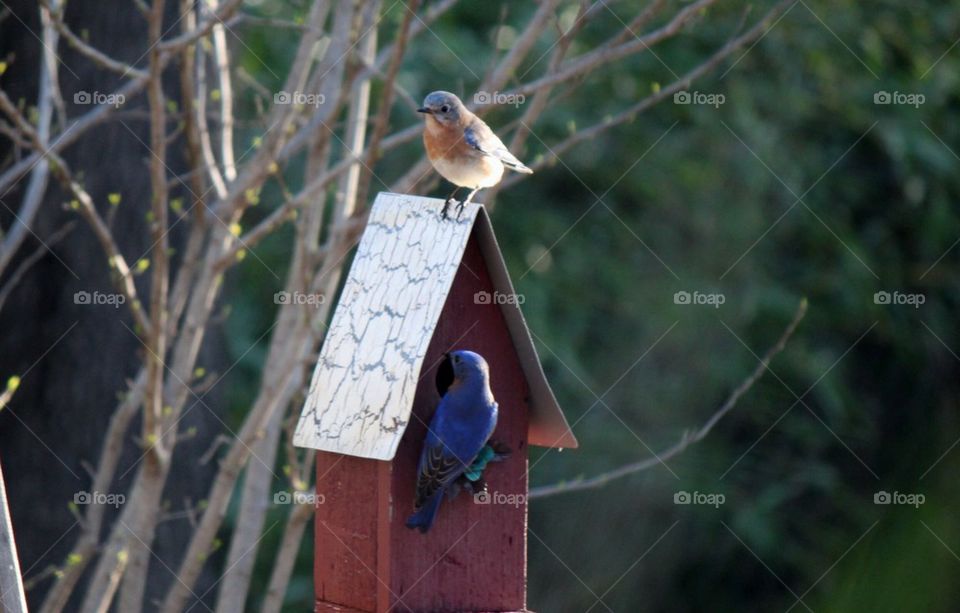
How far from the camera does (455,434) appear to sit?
9.30ft

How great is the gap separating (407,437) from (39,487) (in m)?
2.90

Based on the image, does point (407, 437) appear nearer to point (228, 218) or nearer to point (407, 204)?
point (407, 204)

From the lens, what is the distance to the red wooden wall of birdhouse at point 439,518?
289cm
